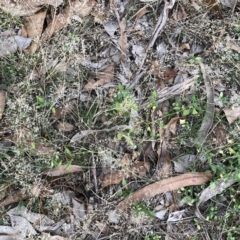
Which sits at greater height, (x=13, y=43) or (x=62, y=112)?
(x=13, y=43)

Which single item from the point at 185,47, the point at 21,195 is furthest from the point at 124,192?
the point at 185,47

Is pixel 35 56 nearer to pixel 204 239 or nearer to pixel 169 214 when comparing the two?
pixel 169 214

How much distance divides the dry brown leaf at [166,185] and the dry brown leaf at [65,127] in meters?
0.57

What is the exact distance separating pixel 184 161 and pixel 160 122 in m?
0.31

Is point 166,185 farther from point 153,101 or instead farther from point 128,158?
point 153,101

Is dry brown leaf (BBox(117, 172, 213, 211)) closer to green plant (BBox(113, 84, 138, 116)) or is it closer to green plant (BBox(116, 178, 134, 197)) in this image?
green plant (BBox(116, 178, 134, 197))

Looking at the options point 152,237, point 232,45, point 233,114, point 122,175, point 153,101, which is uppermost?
point 232,45

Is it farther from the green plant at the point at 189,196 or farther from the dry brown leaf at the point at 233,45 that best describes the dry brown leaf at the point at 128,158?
the dry brown leaf at the point at 233,45

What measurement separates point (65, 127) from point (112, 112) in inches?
12.4

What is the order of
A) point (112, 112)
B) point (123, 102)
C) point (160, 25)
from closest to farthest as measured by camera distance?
1. point (123, 102)
2. point (112, 112)
3. point (160, 25)

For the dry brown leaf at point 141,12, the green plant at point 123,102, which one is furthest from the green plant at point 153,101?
the dry brown leaf at point 141,12

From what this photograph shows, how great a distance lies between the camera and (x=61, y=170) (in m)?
2.43

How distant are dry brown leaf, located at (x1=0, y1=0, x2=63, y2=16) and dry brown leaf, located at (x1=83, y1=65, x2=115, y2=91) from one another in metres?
0.53

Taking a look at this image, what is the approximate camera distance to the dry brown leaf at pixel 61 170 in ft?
7.97
